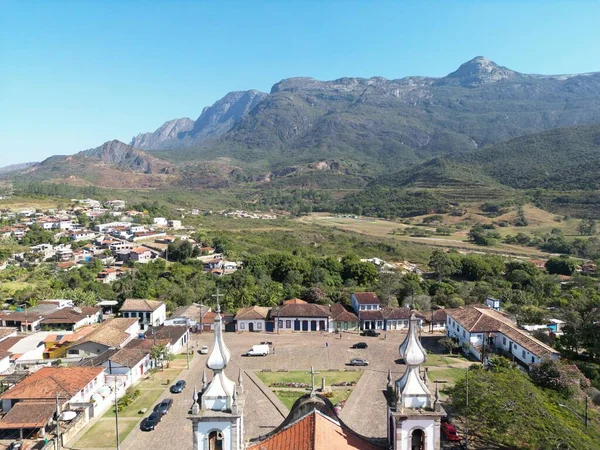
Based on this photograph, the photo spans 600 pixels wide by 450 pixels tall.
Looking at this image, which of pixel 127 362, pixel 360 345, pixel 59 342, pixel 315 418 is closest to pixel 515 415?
pixel 315 418

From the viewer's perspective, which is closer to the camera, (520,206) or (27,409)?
(27,409)

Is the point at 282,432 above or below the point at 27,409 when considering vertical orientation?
above

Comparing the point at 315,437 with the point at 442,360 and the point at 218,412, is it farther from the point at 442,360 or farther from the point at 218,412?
the point at 442,360

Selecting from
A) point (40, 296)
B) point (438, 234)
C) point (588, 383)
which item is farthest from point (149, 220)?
point (588, 383)

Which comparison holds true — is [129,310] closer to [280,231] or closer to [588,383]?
[588,383]

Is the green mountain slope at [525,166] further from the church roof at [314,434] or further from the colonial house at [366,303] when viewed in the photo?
the church roof at [314,434]

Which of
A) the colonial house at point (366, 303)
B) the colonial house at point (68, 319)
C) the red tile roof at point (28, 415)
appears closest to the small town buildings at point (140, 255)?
the colonial house at point (68, 319)

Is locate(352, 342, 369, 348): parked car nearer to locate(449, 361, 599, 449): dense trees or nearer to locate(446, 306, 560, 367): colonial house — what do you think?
locate(446, 306, 560, 367): colonial house
